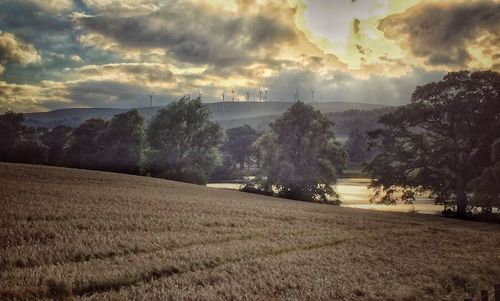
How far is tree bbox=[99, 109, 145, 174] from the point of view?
8662 cm

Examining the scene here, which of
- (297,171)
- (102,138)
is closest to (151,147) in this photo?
(102,138)

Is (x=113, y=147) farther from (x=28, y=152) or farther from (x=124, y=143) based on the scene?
(x=28, y=152)

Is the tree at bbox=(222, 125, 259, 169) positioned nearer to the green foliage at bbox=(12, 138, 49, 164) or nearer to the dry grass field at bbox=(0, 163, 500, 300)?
the green foliage at bbox=(12, 138, 49, 164)

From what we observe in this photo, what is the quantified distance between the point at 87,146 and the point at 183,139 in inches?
1077

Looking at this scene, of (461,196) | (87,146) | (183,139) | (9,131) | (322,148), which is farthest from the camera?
(87,146)

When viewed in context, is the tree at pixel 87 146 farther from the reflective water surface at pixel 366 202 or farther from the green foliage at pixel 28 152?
the reflective water surface at pixel 366 202

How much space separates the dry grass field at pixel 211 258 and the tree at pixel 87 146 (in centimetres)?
6447

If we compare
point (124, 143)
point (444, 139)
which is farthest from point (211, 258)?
point (124, 143)

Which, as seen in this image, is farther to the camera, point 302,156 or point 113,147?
point 113,147

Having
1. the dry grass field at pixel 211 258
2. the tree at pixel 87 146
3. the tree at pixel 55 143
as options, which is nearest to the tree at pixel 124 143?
the tree at pixel 87 146

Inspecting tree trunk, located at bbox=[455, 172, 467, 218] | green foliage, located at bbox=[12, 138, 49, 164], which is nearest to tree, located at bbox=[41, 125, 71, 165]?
green foliage, located at bbox=[12, 138, 49, 164]

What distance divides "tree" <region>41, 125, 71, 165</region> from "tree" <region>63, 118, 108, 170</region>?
4091 millimetres

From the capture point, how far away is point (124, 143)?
292 feet

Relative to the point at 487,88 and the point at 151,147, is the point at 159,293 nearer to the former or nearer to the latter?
the point at 487,88
